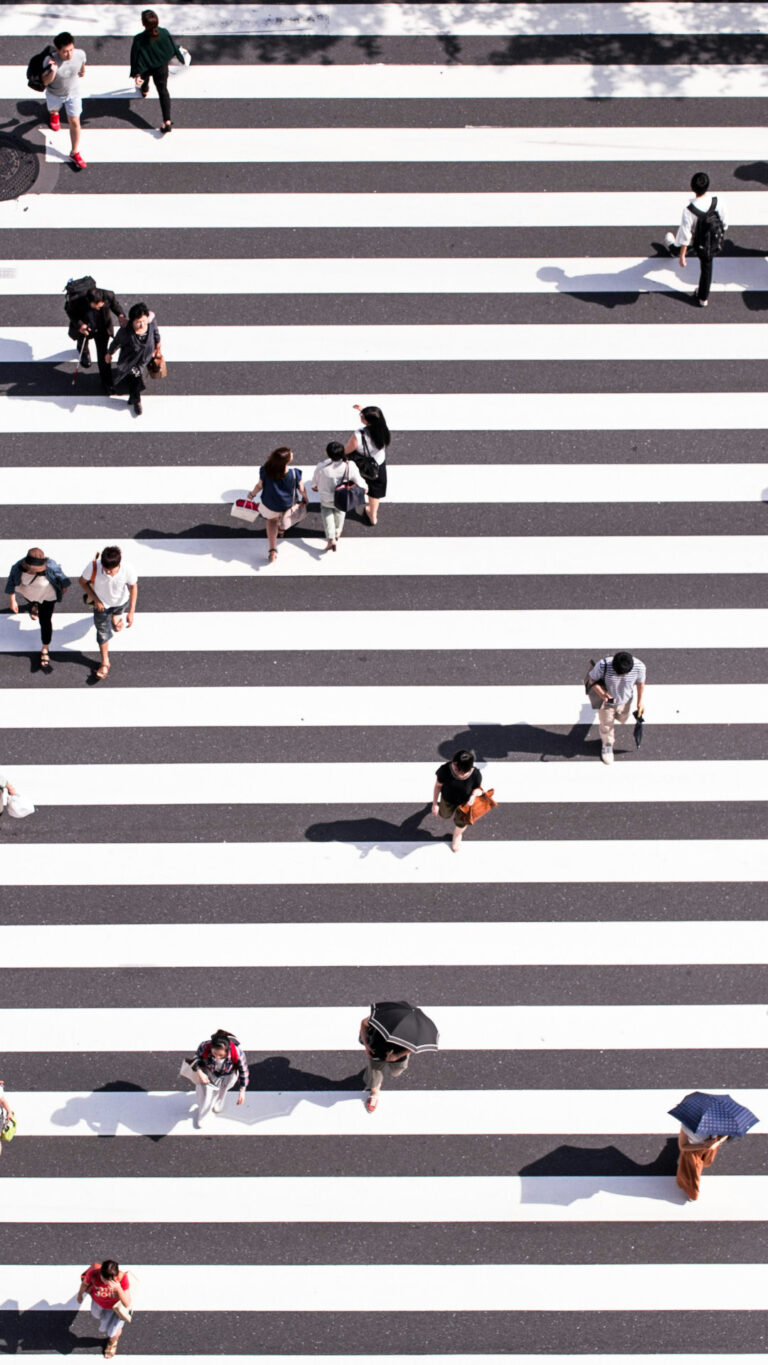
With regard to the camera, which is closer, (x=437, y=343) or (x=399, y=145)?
(x=437, y=343)

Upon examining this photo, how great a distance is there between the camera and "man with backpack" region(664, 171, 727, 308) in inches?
581

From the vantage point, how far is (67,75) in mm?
15203

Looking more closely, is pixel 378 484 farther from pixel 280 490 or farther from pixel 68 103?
pixel 68 103

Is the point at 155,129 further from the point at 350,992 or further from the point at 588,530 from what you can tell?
the point at 350,992

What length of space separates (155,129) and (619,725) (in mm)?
8453

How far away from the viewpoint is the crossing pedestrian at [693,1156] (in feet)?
38.2

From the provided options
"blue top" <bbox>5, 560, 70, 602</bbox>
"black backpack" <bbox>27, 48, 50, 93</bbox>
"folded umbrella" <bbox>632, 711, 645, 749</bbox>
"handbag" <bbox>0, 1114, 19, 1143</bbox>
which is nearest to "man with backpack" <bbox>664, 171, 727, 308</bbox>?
"folded umbrella" <bbox>632, 711, 645, 749</bbox>

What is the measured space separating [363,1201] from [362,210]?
10.2 metres

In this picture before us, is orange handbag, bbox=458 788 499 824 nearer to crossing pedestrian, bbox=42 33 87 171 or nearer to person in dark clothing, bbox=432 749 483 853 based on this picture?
person in dark clothing, bbox=432 749 483 853

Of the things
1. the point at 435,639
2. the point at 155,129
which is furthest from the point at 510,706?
the point at 155,129

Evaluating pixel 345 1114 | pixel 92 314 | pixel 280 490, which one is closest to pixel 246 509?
pixel 280 490

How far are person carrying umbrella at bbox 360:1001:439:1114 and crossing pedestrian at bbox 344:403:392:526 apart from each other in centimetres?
495

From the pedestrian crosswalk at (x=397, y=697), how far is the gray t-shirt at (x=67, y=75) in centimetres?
91

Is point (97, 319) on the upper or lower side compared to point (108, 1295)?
upper
